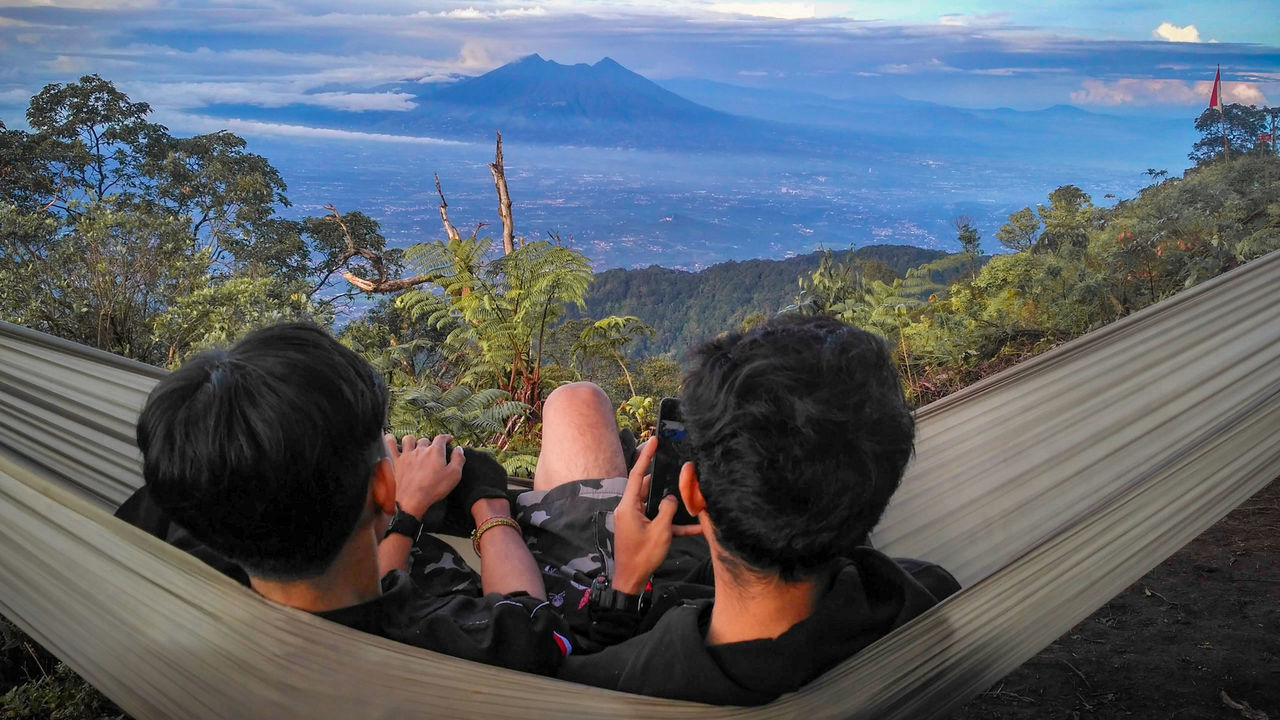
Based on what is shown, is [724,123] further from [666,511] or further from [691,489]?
[691,489]

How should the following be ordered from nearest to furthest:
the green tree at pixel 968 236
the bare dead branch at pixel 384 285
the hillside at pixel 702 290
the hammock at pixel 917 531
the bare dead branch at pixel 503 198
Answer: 1. the hammock at pixel 917 531
2. the green tree at pixel 968 236
3. the bare dead branch at pixel 503 198
4. the bare dead branch at pixel 384 285
5. the hillside at pixel 702 290

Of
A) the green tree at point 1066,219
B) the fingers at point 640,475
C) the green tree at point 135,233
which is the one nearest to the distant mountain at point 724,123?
the green tree at point 135,233

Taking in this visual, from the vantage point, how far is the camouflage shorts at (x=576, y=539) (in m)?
1.30

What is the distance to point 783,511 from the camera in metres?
0.79

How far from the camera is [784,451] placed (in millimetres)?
769

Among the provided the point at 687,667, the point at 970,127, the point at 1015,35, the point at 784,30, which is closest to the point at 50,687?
the point at 687,667

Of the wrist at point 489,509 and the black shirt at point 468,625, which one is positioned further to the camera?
the wrist at point 489,509

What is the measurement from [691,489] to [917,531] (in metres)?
0.62

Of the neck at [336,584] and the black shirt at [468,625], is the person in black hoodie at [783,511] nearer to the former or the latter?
the black shirt at [468,625]

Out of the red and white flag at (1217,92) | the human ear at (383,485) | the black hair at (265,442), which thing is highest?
the red and white flag at (1217,92)

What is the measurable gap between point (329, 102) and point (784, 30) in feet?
125

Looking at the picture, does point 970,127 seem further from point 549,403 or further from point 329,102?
point 549,403

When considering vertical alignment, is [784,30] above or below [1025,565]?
above

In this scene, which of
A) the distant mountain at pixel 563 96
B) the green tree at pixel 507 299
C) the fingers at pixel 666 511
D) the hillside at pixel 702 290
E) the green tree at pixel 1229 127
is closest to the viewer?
the fingers at pixel 666 511
